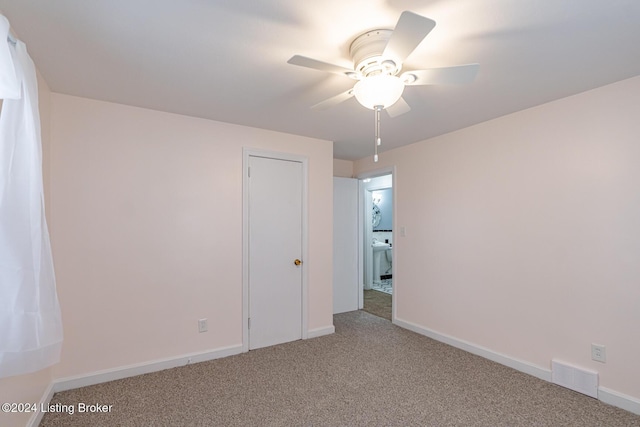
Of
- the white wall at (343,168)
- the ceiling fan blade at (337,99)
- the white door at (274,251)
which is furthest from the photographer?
the white wall at (343,168)

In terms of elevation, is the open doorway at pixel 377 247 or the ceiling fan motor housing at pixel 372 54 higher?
the ceiling fan motor housing at pixel 372 54

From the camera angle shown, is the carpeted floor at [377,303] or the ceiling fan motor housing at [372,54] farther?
the carpeted floor at [377,303]

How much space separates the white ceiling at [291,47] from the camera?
4.58 feet

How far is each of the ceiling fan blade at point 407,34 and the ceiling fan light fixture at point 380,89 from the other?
13cm

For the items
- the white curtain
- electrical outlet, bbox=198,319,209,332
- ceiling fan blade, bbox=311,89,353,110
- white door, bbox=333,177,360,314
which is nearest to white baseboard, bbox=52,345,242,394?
electrical outlet, bbox=198,319,209,332

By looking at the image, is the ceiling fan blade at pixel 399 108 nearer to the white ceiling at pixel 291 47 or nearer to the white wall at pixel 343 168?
the white ceiling at pixel 291 47

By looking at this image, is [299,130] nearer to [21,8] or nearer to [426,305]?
[21,8]

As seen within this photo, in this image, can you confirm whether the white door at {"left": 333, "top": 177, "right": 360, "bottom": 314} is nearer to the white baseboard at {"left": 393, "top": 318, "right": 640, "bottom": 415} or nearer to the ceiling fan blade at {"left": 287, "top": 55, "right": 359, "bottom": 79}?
the white baseboard at {"left": 393, "top": 318, "right": 640, "bottom": 415}

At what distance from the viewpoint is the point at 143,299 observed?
2.62 meters

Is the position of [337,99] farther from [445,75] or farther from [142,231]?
[142,231]

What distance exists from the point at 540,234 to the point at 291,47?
242 centimetres

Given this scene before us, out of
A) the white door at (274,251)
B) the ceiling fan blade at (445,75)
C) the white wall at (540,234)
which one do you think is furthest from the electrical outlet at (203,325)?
the ceiling fan blade at (445,75)

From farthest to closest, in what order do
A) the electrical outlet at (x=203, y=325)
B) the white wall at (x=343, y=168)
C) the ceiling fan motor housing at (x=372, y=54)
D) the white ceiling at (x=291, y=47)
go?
1. the white wall at (x=343, y=168)
2. the electrical outlet at (x=203, y=325)
3. the ceiling fan motor housing at (x=372, y=54)
4. the white ceiling at (x=291, y=47)

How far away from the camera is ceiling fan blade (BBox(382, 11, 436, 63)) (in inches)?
45.1
